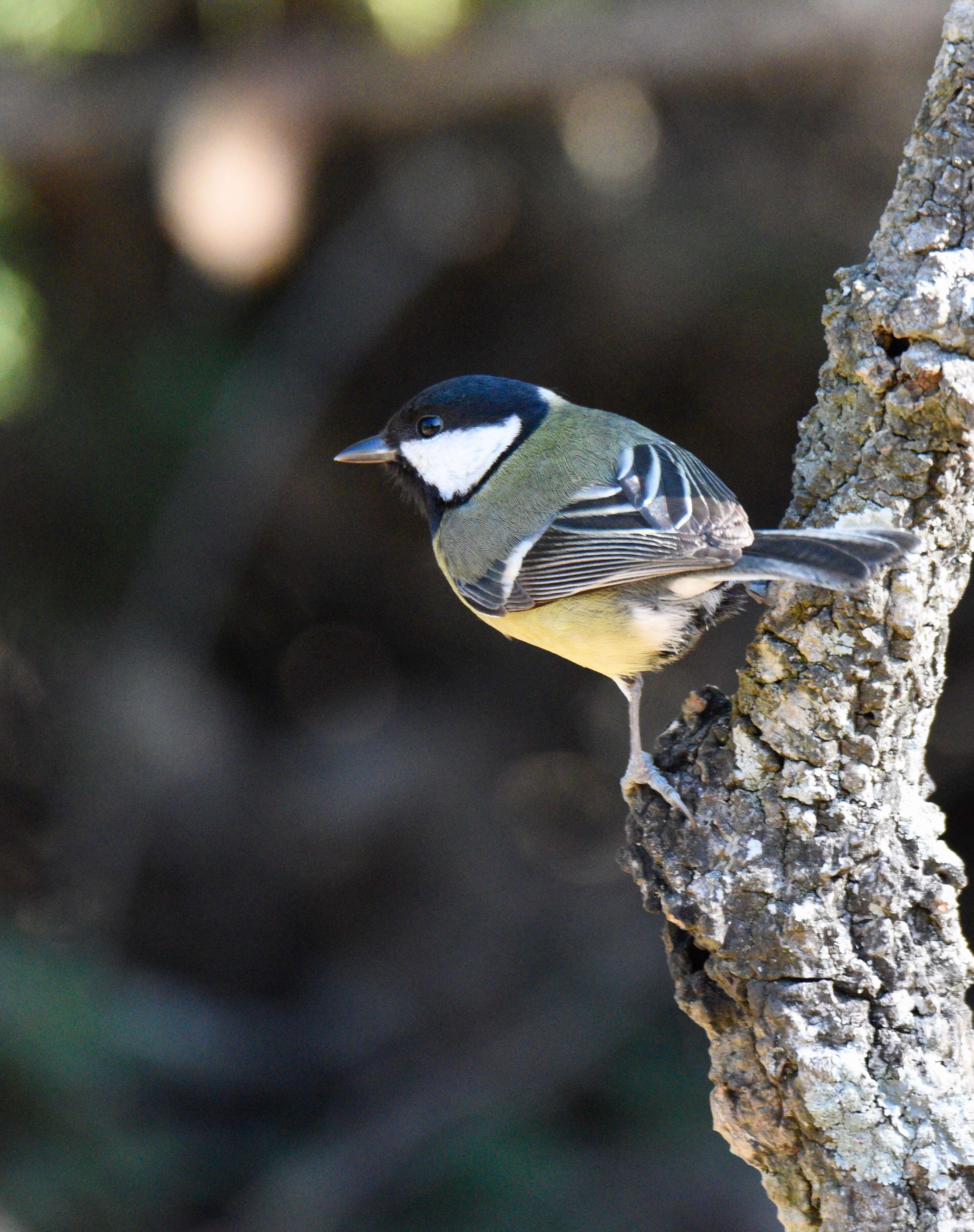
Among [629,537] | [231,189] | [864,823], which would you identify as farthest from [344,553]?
[864,823]

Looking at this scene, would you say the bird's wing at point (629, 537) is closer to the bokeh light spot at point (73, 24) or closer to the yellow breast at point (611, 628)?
the yellow breast at point (611, 628)

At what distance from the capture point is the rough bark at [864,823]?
3.78 feet

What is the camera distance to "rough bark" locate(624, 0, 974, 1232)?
1.15 meters

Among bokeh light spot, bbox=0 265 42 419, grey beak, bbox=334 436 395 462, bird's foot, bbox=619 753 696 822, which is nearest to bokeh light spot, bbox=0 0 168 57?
bokeh light spot, bbox=0 265 42 419

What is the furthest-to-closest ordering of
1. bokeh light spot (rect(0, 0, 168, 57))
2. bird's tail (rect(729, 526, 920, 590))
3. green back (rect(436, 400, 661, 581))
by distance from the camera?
bokeh light spot (rect(0, 0, 168, 57)), green back (rect(436, 400, 661, 581)), bird's tail (rect(729, 526, 920, 590))

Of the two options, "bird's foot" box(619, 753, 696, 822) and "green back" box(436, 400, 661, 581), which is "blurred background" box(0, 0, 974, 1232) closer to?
"green back" box(436, 400, 661, 581)

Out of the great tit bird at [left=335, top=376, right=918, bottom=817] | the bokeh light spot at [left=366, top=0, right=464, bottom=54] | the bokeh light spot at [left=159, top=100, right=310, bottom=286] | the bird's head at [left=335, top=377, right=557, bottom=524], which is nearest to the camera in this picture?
the great tit bird at [left=335, top=376, right=918, bottom=817]

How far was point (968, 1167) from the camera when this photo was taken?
1.16m

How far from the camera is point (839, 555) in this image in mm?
1129

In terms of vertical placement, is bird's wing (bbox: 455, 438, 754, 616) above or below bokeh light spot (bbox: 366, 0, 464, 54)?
below

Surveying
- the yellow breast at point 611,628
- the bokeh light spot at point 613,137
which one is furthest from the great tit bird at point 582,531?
the bokeh light spot at point 613,137

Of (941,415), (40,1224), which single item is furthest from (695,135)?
(40,1224)

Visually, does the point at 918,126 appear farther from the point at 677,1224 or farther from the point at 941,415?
the point at 677,1224

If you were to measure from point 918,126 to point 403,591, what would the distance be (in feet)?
7.63
